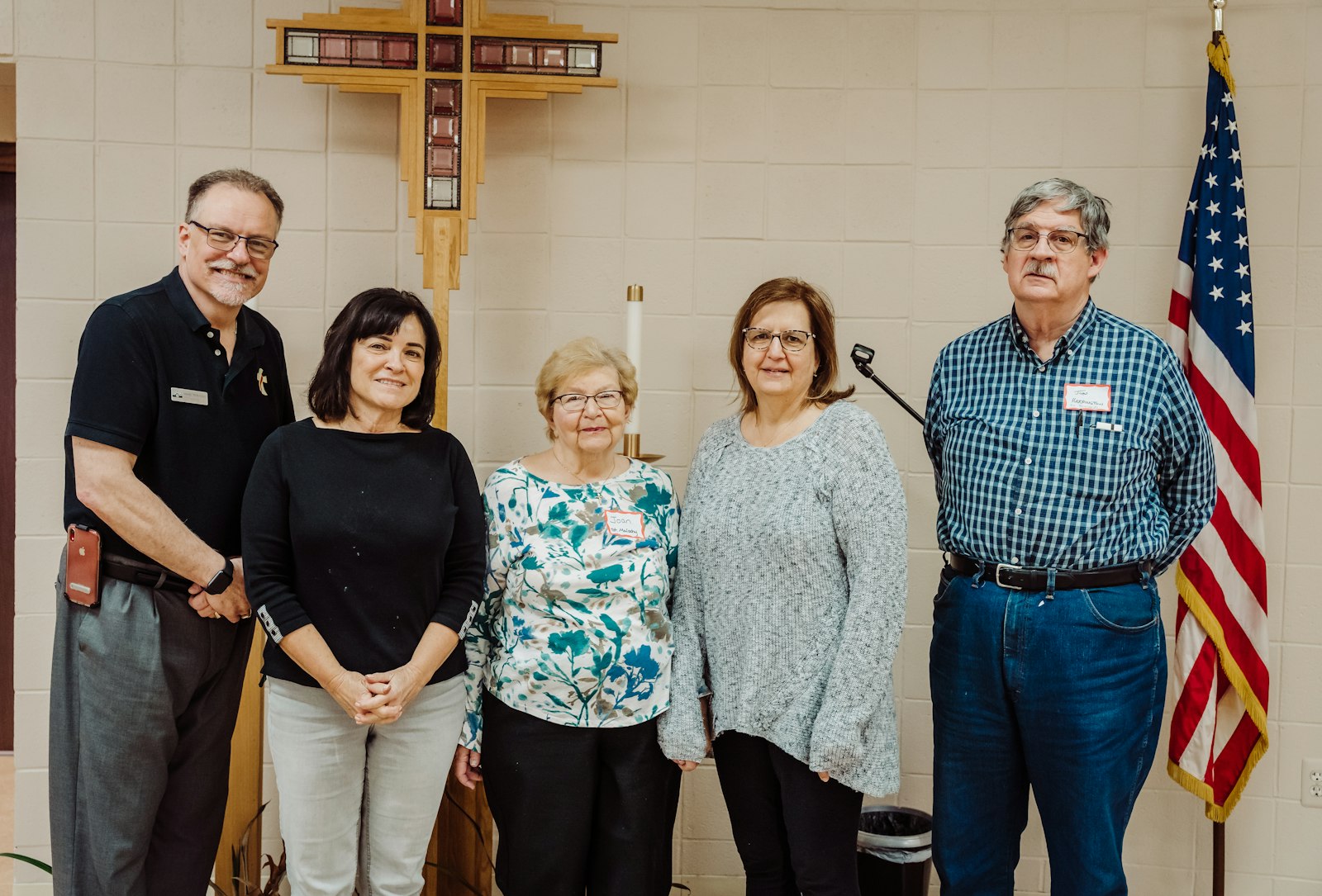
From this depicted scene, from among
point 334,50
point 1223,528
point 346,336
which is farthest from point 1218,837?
point 334,50

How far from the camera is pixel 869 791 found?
179cm

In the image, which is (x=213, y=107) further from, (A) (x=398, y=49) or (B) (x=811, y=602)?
(B) (x=811, y=602)

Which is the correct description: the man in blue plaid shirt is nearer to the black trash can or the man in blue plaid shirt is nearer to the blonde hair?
the black trash can

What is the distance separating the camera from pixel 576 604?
1.84 m

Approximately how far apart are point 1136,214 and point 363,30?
1.95 metres

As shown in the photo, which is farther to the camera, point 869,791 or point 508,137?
point 508,137

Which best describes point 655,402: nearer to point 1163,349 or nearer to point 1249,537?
point 1163,349

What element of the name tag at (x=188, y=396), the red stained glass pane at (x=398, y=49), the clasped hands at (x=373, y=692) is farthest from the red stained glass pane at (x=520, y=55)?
the clasped hands at (x=373, y=692)

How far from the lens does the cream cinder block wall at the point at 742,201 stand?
2484 millimetres

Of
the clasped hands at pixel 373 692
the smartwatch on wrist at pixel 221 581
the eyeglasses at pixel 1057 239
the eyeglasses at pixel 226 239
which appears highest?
the eyeglasses at pixel 1057 239

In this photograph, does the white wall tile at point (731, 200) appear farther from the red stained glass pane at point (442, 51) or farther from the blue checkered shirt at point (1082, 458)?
the blue checkered shirt at point (1082, 458)

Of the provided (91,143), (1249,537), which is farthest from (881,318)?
(91,143)

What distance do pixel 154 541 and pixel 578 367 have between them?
82cm

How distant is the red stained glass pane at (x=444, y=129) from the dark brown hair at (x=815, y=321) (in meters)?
0.80
